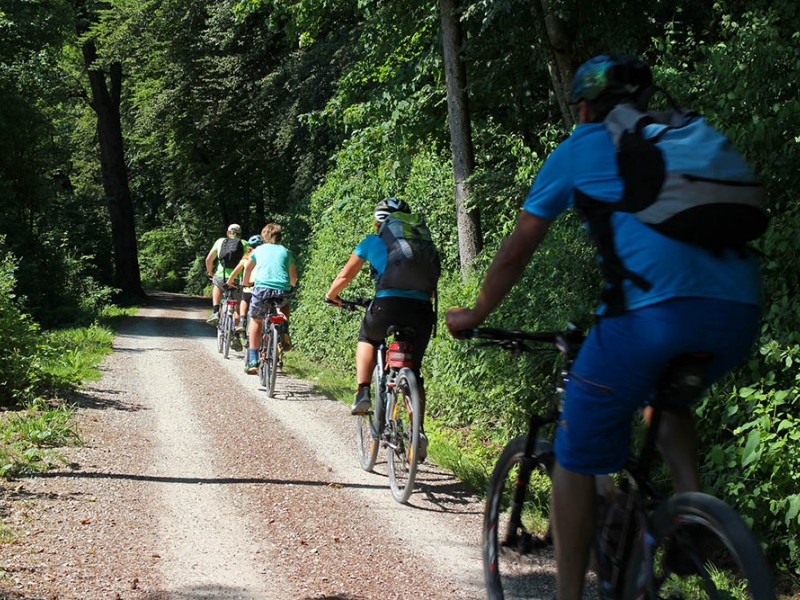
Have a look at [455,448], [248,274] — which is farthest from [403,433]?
[248,274]

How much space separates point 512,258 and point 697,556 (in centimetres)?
111

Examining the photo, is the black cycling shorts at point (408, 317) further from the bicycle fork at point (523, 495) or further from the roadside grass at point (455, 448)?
the bicycle fork at point (523, 495)

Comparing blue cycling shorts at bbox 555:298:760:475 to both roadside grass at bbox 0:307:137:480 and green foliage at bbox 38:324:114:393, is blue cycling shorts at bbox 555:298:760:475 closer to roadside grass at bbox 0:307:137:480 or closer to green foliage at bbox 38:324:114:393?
roadside grass at bbox 0:307:137:480

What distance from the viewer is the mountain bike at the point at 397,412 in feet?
21.8

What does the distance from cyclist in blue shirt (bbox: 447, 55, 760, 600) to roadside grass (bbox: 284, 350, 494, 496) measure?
408 cm

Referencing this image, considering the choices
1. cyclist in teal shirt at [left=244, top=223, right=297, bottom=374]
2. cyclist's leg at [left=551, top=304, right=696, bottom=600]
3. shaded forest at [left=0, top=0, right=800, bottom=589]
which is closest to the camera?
cyclist's leg at [left=551, top=304, right=696, bottom=600]

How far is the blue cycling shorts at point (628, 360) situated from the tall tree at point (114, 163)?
31.6m

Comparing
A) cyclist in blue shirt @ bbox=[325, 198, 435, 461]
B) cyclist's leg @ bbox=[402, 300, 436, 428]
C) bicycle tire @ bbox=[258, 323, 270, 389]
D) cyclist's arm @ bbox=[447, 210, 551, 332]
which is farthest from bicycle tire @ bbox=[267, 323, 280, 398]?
cyclist's arm @ bbox=[447, 210, 551, 332]

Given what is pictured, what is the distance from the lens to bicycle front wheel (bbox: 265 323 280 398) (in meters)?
12.0

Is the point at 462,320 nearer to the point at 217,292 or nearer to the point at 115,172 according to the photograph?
the point at 217,292

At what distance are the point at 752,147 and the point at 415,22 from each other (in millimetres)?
8352

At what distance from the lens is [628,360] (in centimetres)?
277

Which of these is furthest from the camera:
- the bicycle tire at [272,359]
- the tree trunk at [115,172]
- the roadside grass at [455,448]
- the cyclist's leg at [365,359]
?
the tree trunk at [115,172]

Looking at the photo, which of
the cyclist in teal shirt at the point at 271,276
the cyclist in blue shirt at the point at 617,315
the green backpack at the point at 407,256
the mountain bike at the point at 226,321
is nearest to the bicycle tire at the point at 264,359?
the cyclist in teal shirt at the point at 271,276
